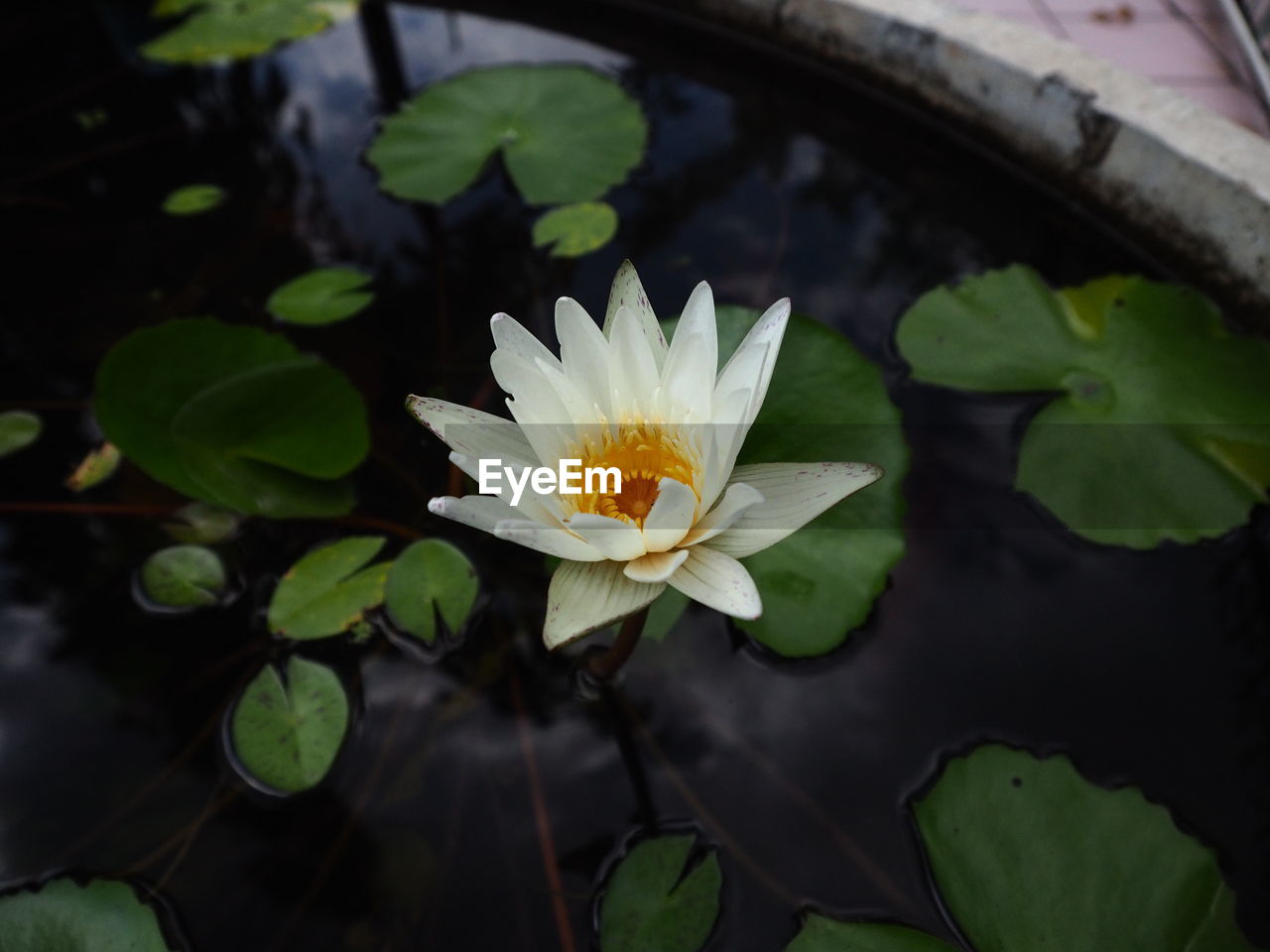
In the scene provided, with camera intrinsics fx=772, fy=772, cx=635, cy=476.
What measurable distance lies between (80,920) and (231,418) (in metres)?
0.97

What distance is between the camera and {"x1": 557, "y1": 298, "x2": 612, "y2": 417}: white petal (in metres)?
1.17

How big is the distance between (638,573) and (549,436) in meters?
0.26

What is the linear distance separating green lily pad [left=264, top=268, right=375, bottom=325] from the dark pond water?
0.09 meters

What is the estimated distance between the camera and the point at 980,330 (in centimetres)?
197

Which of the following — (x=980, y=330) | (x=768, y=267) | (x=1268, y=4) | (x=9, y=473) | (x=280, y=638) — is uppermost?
(x=1268, y=4)

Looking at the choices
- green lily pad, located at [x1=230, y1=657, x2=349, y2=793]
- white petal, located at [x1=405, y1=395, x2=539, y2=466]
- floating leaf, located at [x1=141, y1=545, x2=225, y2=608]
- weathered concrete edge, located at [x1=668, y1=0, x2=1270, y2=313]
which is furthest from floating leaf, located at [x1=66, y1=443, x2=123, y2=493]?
weathered concrete edge, located at [x1=668, y1=0, x2=1270, y2=313]

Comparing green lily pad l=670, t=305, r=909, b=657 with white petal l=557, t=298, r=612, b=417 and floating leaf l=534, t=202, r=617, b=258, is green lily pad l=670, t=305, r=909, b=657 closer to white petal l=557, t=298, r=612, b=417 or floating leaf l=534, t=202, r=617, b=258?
white petal l=557, t=298, r=612, b=417

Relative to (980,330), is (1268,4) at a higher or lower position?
higher

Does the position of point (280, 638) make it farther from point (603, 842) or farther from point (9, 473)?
point (9, 473)

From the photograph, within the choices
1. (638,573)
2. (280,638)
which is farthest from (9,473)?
(638,573)

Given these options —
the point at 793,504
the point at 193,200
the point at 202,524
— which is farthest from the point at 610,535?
the point at 193,200

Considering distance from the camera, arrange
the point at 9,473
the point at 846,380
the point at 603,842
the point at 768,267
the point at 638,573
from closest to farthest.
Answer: the point at 638,573 < the point at 603,842 < the point at 846,380 < the point at 9,473 < the point at 768,267

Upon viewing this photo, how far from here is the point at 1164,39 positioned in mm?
2824

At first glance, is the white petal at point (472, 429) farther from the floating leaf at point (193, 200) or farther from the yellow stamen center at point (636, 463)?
the floating leaf at point (193, 200)
